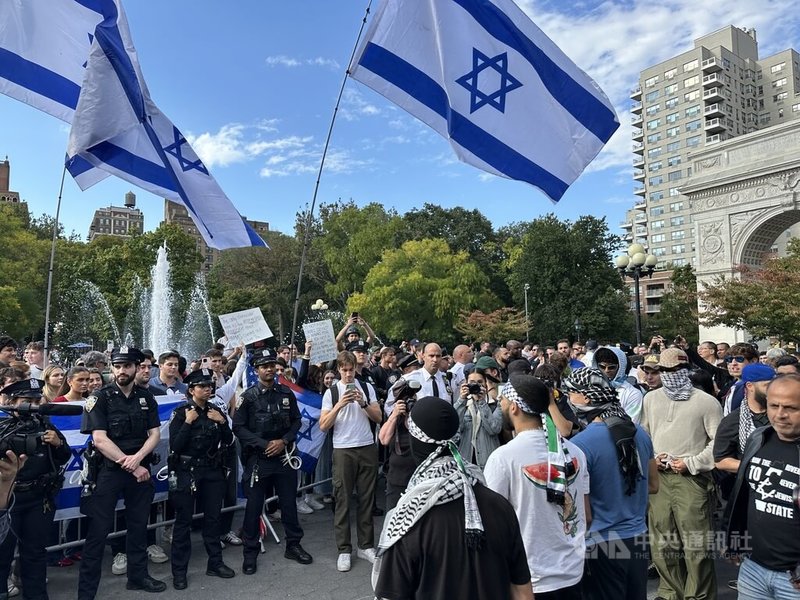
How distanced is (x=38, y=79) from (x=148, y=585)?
655 cm

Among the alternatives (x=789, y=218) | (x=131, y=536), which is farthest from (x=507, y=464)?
(x=789, y=218)

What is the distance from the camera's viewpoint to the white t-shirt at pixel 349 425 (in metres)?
5.88

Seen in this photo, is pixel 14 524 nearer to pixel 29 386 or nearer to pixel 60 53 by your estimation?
pixel 29 386

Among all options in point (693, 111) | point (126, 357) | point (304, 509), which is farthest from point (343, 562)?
point (693, 111)

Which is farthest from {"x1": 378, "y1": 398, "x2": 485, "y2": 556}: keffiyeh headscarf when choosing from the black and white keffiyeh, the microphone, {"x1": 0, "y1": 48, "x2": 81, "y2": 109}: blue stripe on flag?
{"x1": 0, "y1": 48, "x2": 81, "y2": 109}: blue stripe on flag

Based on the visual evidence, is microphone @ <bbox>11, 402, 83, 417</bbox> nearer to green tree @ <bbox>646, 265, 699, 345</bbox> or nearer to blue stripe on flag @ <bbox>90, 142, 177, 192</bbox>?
blue stripe on flag @ <bbox>90, 142, 177, 192</bbox>

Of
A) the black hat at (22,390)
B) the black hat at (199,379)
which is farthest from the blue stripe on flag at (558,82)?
the black hat at (22,390)

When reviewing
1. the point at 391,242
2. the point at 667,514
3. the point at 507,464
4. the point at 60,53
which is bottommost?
the point at 667,514

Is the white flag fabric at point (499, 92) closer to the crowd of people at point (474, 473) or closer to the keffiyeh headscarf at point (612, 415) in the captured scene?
the crowd of people at point (474, 473)

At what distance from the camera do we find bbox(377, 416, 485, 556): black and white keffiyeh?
2.07 meters

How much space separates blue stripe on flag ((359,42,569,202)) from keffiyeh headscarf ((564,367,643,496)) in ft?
11.1

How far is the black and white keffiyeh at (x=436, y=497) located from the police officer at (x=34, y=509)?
370 centimetres

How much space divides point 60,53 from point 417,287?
1432 inches

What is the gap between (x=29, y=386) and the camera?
4578 mm
